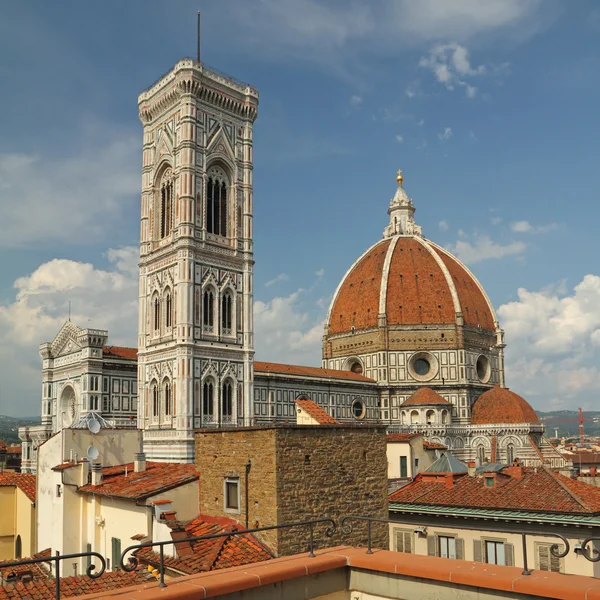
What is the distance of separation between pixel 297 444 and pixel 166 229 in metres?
42.2

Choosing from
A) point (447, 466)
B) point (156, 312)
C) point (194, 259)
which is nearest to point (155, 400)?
point (156, 312)

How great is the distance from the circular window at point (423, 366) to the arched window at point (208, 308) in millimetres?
32510

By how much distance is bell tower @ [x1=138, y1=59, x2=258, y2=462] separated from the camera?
49562 mm

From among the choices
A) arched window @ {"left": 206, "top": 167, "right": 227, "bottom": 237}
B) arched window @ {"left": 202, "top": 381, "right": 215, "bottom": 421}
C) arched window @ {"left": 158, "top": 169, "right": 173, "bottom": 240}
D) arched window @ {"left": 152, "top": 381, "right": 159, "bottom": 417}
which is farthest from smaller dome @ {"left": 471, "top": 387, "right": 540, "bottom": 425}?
arched window @ {"left": 158, "top": 169, "right": 173, "bottom": 240}

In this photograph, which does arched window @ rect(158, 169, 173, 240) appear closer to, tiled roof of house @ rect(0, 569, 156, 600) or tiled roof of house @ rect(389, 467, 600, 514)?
tiled roof of house @ rect(389, 467, 600, 514)

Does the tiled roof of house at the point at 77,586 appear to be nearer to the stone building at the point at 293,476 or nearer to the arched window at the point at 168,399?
the stone building at the point at 293,476

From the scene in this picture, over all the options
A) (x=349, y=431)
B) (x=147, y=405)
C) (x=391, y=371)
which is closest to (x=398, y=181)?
(x=391, y=371)

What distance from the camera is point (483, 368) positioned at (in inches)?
Result: 3253

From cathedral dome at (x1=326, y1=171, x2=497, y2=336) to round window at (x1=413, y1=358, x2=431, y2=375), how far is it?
4.22m

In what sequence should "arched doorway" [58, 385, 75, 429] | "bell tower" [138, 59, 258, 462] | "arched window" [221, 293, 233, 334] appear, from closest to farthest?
"bell tower" [138, 59, 258, 462], "arched window" [221, 293, 233, 334], "arched doorway" [58, 385, 75, 429]

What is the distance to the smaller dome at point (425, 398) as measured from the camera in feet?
234

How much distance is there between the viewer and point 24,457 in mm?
→ 57375

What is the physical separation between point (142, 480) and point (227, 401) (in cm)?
3271

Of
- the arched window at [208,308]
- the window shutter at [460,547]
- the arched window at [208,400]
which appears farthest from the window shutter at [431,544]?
the arched window at [208,308]
